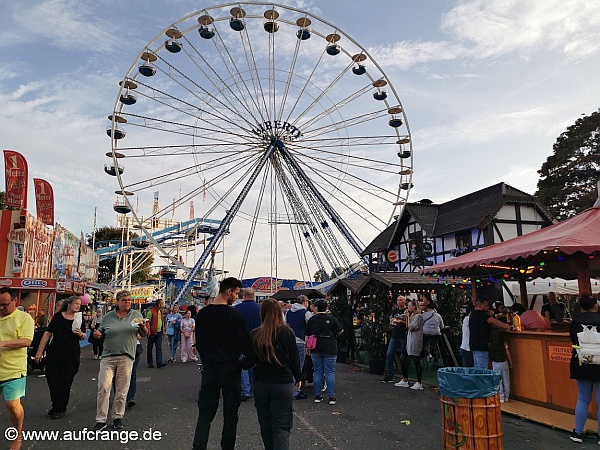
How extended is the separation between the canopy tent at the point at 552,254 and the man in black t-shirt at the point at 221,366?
4832 mm

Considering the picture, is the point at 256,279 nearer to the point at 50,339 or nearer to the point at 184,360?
the point at 184,360

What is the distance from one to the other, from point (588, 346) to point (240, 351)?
391 cm

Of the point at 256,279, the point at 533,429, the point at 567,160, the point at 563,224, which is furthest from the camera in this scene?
the point at 256,279

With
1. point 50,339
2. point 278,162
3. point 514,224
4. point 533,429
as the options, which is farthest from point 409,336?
point 514,224

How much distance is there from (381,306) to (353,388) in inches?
110

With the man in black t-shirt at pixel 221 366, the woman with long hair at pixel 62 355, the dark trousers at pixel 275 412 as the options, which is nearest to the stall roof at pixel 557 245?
the dark trousers at pixel 275 412

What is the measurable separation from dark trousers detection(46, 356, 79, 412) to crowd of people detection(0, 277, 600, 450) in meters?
0.01

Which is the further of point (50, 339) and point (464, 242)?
point (464, 242)

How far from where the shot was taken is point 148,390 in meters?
8.78

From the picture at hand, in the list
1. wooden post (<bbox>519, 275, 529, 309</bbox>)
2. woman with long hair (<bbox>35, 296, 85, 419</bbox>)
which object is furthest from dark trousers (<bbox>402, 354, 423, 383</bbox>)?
woman with long hair (<bbox>35, 296, 85, 419</bbox>)

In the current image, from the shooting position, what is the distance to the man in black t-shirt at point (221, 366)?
4.23m

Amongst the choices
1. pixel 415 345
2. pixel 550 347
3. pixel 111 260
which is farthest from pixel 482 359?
pixel 111 260

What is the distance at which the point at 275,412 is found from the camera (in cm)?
403

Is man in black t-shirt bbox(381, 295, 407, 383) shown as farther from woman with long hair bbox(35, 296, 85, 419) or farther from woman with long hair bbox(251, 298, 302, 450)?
woman with long hair bbox(35, 296, 85, 419)
